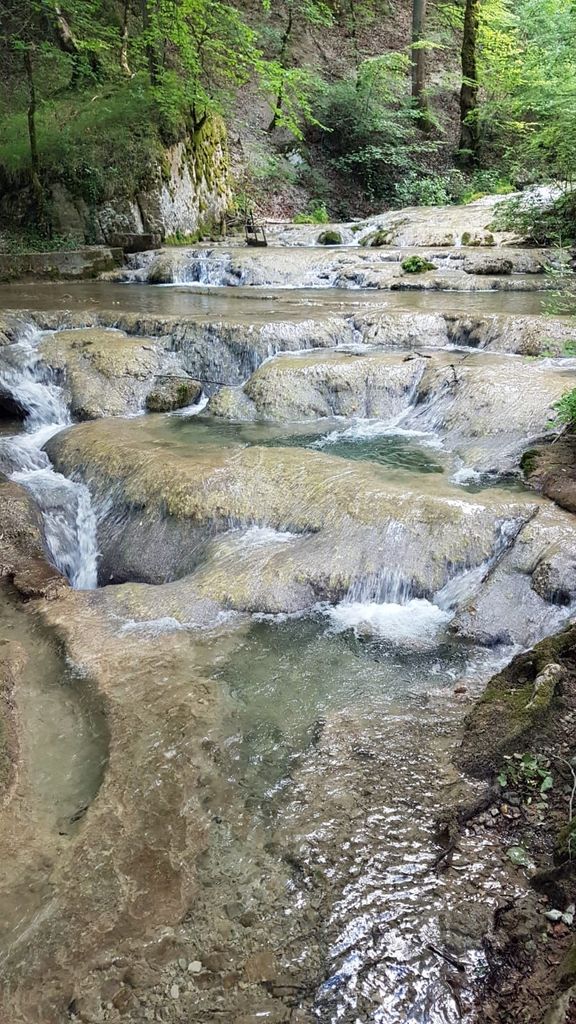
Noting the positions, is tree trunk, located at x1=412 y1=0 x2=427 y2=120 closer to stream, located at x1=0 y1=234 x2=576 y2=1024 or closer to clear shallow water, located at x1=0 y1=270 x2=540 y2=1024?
stream, located at x1=0 y1=234 x2=576 y2=1024

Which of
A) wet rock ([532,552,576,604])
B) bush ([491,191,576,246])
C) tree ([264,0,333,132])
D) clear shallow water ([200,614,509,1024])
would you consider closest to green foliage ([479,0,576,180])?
bush ([491,191,576,246])

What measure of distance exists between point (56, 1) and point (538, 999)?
642 inches

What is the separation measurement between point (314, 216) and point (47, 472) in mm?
15050

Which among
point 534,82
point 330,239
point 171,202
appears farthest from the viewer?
point 171,202

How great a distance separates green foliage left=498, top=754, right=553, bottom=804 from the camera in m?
2.62

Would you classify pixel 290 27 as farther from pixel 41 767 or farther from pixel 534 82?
pixel 41 767

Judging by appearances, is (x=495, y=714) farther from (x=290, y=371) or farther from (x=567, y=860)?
(x=290, y=371)

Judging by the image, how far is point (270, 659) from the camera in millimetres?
4016

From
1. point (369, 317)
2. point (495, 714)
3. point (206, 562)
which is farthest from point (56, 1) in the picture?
point (495, 714)

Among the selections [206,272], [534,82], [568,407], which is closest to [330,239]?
[206,272]

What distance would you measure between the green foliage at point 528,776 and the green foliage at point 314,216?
1803 centimetres

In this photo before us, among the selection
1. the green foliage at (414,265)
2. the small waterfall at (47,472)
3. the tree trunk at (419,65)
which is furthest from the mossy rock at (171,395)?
the tree trunk at (419,65)

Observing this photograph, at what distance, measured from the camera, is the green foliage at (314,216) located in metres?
18.4

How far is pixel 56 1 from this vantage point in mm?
12328
